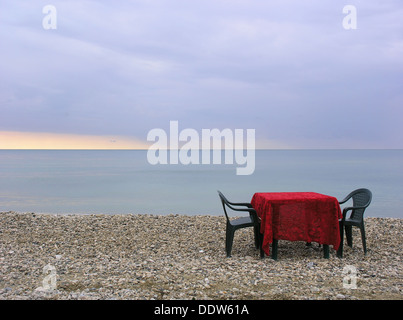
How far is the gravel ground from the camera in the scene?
3574mm

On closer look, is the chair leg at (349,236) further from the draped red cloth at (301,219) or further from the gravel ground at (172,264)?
the draped red cloth at (301,219)

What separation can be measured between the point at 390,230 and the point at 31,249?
648 centimetres

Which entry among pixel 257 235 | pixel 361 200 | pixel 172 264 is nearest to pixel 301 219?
pixel 257 235

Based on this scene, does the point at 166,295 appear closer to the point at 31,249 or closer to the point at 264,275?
the point at 264,275

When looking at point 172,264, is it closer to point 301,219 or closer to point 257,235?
point 257,235

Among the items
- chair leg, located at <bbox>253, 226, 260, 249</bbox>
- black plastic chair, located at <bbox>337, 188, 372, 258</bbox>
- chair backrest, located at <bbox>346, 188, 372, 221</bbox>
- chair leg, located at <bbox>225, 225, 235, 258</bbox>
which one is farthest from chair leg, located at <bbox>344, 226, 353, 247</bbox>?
chair leg, located at <bbox>225, 225, 235, 258</bbox>

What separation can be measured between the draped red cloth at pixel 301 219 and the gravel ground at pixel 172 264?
34cm

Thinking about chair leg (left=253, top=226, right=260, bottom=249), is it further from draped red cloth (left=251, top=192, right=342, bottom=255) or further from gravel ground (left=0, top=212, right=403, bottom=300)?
draped red cloth (left=251, top=192, right=342, bottom=255)

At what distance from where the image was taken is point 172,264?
15.0 ft

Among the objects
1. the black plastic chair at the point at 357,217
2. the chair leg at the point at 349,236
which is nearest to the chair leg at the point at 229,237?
the black plastic chair at the point at 357,217

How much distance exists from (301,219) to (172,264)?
1.85m

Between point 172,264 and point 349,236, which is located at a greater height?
point 349,236

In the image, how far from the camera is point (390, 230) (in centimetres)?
673
